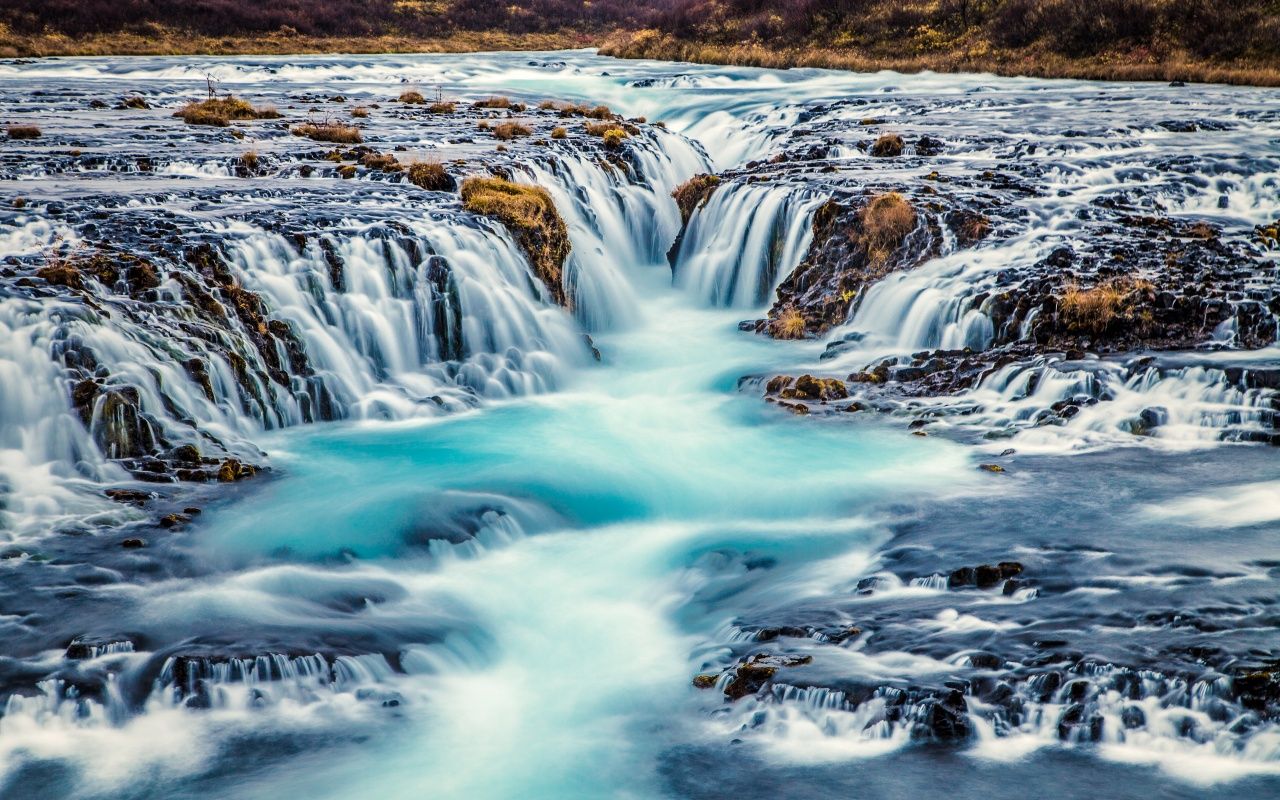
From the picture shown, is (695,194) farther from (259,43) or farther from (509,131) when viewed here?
(259,43)

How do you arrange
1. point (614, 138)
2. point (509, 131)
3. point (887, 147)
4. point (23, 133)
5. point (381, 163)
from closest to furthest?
point (381, 163) → point (23, 133) → point (887, 147) → point (614, 138) → point (509, 131)

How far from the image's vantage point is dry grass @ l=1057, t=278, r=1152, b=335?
54.2 ft

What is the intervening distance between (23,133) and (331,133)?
6422 millimetres

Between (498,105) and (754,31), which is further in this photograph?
(754,31)

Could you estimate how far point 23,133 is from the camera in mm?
24656

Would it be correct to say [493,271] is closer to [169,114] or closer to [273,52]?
[169,114]

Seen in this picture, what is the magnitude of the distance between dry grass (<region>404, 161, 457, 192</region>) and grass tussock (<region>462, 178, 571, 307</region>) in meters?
0.61

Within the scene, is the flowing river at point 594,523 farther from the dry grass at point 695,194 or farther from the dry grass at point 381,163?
the dry grass at point 381,163

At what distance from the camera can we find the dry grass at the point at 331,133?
2678cm

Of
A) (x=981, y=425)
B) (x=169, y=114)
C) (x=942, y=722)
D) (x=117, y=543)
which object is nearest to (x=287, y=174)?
(x=169, y=114)

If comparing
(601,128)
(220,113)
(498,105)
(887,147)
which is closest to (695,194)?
(887,147)

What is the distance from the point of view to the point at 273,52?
60188mm

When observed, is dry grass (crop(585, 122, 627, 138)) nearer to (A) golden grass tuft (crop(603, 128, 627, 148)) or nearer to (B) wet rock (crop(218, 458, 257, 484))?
(A) golden grass tuft (crop(603, 128, 627, 148))

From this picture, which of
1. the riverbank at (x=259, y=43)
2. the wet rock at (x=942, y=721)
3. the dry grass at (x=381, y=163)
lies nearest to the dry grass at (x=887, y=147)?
the dry grass at (x=381, y=163)
